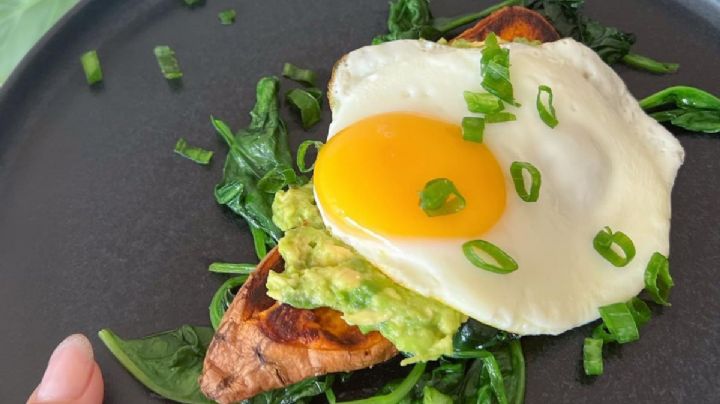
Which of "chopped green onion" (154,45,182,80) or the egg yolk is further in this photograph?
"chopped green onion" (154,45,182,80)

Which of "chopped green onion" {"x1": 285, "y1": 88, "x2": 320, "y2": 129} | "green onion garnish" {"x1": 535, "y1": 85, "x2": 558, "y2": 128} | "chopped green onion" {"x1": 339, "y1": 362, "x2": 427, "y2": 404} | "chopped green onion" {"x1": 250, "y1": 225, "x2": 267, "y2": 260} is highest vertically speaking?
"green onion garnish" {"x1": 535, "y1": 85, "x2": 558, "y2": 128}

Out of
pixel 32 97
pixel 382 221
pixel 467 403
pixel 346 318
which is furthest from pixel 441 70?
pixel 32 97

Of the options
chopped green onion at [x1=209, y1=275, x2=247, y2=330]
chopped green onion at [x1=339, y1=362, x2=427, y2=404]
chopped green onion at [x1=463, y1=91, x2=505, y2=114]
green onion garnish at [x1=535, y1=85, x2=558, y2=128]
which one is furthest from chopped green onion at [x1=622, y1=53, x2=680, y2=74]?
chopped green onion at [x1=209, y1=275, x2=247, y2=330]

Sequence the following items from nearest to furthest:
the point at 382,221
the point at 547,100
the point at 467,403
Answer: the point at 382,221 → the point at 467,403 → the point at 547,100

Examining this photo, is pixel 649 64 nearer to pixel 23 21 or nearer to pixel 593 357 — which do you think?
pixel 593 357

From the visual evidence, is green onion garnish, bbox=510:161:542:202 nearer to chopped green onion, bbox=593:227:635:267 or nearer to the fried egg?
the fried egg

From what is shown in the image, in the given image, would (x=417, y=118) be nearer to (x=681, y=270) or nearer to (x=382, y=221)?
(x=382, y=221)
